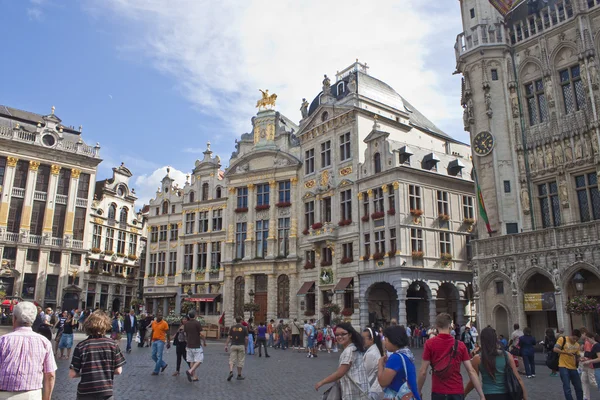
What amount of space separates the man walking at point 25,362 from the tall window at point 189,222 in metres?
47.0

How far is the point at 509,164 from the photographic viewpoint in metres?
29.4

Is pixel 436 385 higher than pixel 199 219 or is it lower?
lower

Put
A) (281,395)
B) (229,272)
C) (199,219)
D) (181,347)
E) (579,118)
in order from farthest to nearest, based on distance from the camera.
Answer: (199,219)
(229,272)
(579,118)
(181,347)
(281,395)

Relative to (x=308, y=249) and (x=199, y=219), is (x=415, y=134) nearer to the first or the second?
(x=308, y=249)

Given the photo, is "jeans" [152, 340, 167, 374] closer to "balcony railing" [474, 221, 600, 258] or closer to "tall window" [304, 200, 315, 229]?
"balcony railing" [474, 221, 600, 258]

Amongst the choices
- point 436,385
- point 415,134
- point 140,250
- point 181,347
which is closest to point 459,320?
point 415,134

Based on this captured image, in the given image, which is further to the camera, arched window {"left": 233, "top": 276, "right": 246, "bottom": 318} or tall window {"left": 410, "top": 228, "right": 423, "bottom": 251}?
arched window {"left": 233, "top": 276, "right": 246, "bottom": 318}

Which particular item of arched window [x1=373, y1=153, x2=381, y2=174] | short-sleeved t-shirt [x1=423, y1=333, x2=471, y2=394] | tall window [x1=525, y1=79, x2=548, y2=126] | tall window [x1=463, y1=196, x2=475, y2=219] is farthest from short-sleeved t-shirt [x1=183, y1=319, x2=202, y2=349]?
tall window [x1=463, y1=196, x2=475, y2=219]

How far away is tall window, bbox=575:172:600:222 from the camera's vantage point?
26109mm

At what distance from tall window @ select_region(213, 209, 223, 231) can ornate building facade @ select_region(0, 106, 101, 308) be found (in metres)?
15.8

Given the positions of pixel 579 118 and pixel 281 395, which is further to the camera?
pixel 579 118

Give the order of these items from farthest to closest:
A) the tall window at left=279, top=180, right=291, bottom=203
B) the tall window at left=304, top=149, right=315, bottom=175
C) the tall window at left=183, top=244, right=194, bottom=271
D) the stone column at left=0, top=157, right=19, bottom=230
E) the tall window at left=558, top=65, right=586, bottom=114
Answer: the tall window at left=183, top=244, right=194, bottom=271
the stone column at left=0, top=157, right=19, bottom=230
the tall window at left=279, top=180, right=291, bottom=203
the tall window at left=304, top=149, right=315, bottom=175
the tall window at left=558, top=65, right=586, bottom=114

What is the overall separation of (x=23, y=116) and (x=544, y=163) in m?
52.5

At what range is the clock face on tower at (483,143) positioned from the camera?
2988cm
